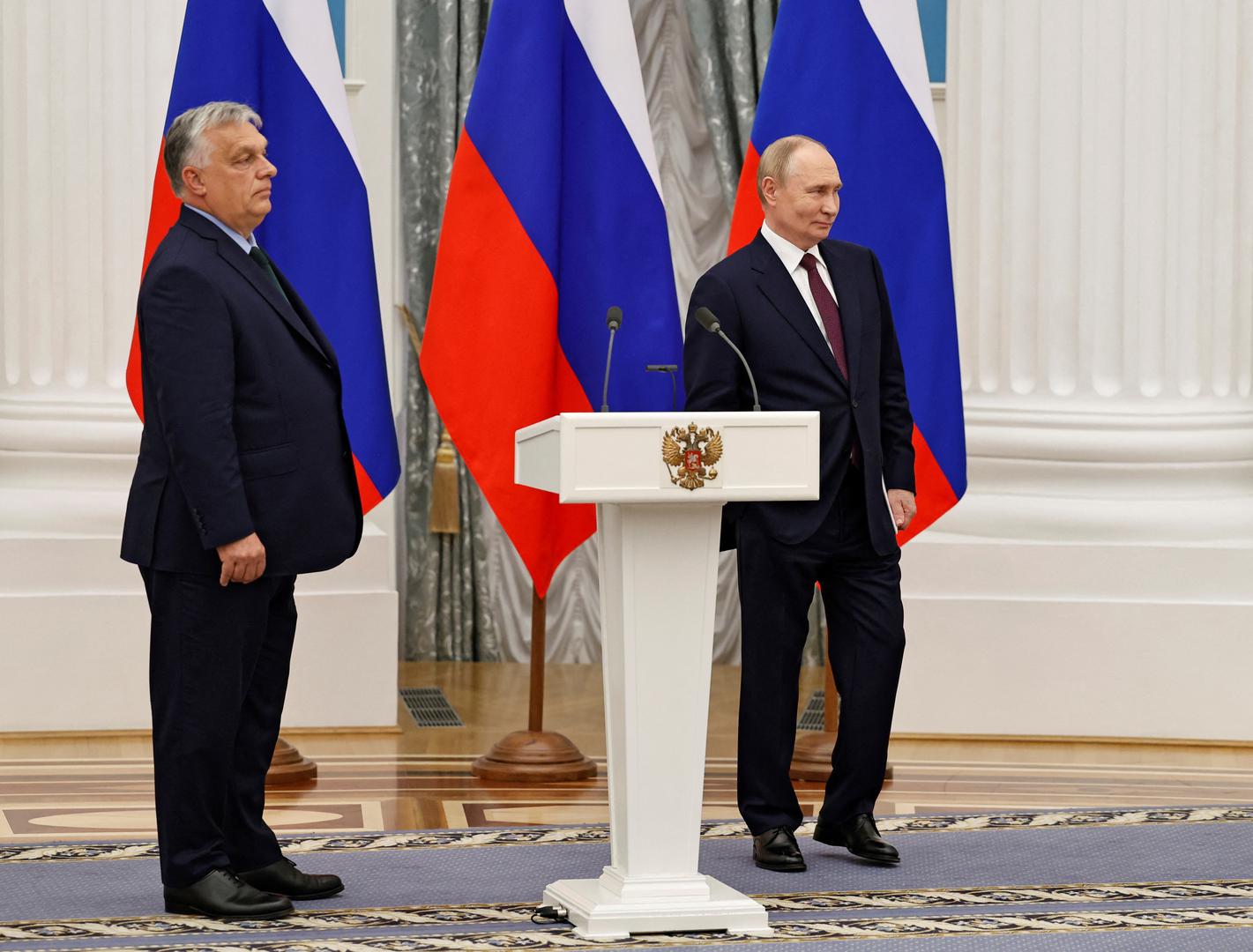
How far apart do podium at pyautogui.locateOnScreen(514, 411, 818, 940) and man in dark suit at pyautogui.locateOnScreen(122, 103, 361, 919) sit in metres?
0.46

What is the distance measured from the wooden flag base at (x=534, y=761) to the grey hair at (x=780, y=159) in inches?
68.3

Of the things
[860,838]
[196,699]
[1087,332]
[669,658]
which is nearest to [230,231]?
[196,699]

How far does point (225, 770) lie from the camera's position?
301cm

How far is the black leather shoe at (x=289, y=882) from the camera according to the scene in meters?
3.13

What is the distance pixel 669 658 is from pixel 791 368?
0.83 metres

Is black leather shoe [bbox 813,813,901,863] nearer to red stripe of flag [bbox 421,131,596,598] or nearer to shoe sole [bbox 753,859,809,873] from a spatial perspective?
shoe sole [bbox 753,859,809,873]

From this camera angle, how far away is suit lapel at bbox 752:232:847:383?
3.47 meters

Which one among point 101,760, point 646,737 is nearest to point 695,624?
point 646,737

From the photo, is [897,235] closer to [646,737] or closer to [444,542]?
[646,737]

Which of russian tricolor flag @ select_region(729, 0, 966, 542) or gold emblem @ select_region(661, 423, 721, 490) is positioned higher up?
russian tricolor flag @ select_region(729, 0, 966, 542)

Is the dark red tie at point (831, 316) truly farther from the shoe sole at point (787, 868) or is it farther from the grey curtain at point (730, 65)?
the grey curtain at point (730, 65)

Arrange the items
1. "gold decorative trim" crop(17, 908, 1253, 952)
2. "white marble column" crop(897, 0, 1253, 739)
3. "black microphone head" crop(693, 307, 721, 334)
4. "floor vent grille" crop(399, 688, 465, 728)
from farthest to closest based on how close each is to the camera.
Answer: "floor vent grille" crop(399, 688, 465, 728) < "white marble column" crop(897, 0, 1253, 739) < "black microphone head" crop(693, 307, 721, 334) < "gold decorative trim" crop(17, 908, 1253, 952)

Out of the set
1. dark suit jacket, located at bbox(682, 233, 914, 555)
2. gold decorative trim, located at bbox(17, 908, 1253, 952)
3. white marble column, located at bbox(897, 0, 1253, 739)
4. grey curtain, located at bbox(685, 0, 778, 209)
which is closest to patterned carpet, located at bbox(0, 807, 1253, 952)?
gold decorative trim, located at bbox(17, 908, 1253, 952)

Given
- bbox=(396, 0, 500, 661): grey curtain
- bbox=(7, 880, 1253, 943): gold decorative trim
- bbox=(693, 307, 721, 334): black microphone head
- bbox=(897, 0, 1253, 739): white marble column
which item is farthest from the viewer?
bbox=(396, 0, 500, 661): grey curtain
